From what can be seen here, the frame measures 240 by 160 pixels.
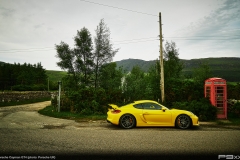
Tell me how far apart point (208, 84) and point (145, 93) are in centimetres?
494

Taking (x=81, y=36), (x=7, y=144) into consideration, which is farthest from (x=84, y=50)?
(x=7, y=144)

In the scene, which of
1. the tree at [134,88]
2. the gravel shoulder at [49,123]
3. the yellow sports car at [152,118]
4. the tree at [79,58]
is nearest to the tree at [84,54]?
the tree at [79,58]

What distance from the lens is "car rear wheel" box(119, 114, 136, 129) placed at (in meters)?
7.27

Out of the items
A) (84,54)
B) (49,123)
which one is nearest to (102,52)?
(84,54)

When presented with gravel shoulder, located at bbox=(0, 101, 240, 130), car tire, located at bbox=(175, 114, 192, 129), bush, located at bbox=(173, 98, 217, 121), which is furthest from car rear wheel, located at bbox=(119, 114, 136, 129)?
bush, located at bbox=(173, 98, 217, 121)

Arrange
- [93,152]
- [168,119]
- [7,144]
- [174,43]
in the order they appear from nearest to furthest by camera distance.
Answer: [93,152]
[7,144]
[168,119]
[174,43]

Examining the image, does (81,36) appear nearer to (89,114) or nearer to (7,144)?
(89,114)

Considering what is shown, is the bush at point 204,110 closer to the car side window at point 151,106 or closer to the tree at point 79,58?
the car side window at point 151,106

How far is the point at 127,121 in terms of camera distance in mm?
7328

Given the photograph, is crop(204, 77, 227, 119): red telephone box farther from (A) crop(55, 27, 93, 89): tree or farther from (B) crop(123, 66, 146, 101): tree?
(A) crop(55, 27, 93, 89): tree

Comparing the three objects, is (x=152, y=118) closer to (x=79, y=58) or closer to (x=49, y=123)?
(x=49, y=123)

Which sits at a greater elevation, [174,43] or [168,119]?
[174,43]

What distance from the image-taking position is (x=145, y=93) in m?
13.3

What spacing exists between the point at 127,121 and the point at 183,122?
108 inches
